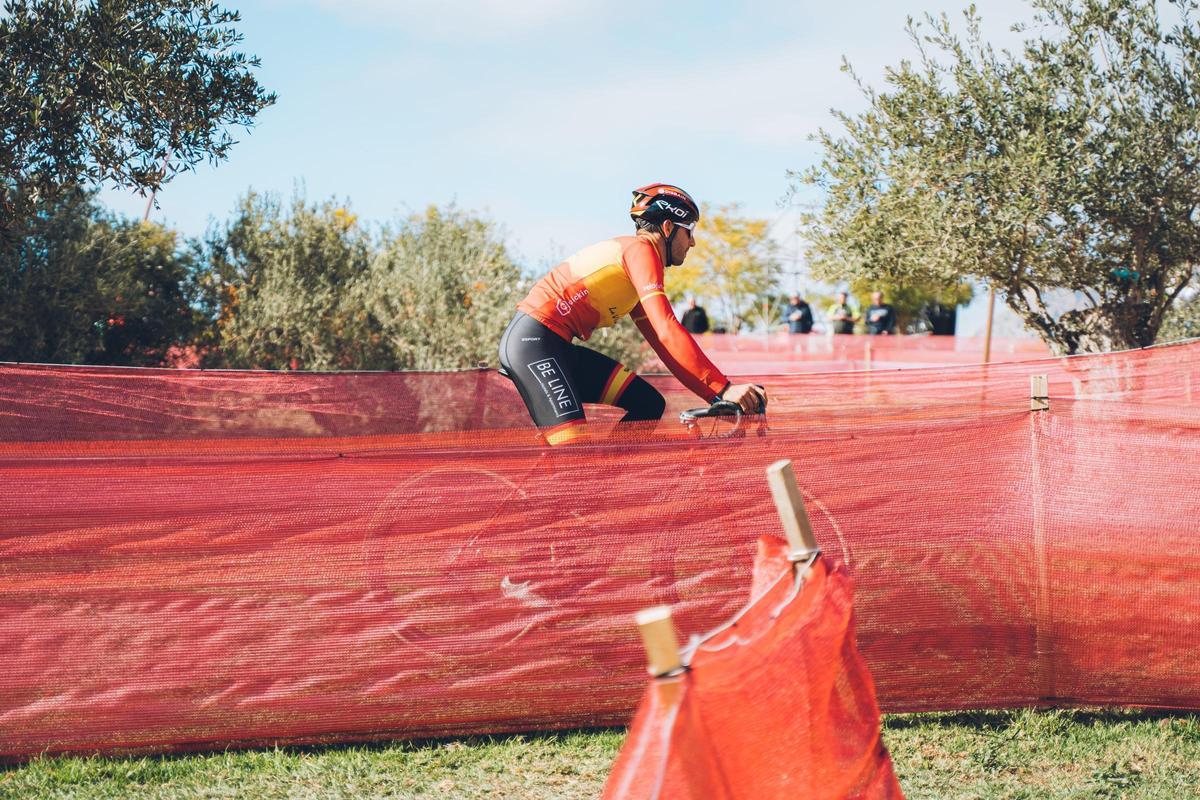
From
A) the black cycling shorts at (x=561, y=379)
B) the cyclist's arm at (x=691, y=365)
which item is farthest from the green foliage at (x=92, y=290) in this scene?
the cyclist's arm at (x=691, y=365)

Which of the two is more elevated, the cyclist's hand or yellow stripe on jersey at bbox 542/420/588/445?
the cyclist's hand

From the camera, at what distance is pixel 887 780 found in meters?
2.52

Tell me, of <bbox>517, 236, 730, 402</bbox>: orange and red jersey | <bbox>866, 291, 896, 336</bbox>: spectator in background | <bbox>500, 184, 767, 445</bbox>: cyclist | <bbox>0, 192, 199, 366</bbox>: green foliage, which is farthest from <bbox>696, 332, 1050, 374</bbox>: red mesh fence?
<bbox>517, 236, 730, 402</bbox>: orange and red jersey

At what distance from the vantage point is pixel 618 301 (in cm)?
470

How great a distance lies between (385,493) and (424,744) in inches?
35.8

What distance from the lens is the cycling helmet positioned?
185 inches

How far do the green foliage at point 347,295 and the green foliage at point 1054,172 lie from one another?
674cm

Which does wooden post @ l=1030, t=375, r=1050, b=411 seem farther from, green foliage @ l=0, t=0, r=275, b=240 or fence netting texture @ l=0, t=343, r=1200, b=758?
green foliage @ l=0, t=0, r=275, b=240

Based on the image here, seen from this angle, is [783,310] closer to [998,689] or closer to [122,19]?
[122,19]

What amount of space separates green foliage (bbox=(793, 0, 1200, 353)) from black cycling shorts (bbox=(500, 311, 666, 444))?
7362 millimetres

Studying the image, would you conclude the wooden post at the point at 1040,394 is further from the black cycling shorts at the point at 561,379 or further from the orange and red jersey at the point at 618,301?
the black cycling shorts at the point at 561,379

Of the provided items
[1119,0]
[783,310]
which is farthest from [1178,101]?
[783,310]

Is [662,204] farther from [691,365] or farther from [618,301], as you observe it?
[691,365]

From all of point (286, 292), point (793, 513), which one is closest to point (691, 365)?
point (793, 513)
